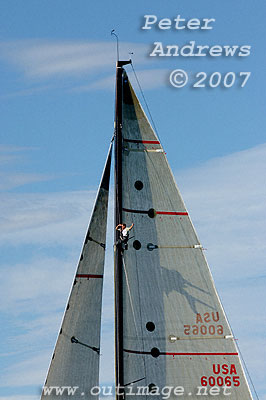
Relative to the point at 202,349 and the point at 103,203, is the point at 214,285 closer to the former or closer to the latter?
the point at 202,349

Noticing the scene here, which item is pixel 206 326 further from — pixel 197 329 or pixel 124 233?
pixel 124 233

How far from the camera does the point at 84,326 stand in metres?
48.2

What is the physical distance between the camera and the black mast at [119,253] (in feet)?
155

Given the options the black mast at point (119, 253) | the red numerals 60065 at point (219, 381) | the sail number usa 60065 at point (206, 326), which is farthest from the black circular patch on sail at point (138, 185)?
the red numerals 60065 at point (219, 381)

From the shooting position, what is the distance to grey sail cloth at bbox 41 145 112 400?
47281 millimetres

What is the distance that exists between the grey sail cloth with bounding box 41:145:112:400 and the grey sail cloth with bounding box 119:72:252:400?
1.40 metres

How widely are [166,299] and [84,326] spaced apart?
361 centimetres

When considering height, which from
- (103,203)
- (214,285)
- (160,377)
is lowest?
(160,377)

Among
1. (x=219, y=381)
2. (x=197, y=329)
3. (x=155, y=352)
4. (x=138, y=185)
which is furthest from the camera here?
(x=138, y=185)

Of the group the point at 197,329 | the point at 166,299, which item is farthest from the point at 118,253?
the point at 197,329

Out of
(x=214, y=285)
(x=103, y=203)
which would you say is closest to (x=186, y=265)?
(x=214, y=285)

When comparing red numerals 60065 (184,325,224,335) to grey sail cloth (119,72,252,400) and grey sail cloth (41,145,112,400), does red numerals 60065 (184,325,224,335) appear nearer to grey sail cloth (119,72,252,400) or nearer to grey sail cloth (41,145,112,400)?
grey sail cloth (119,72,252,400)

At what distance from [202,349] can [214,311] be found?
1.67 meters

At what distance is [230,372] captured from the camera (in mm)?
48281
